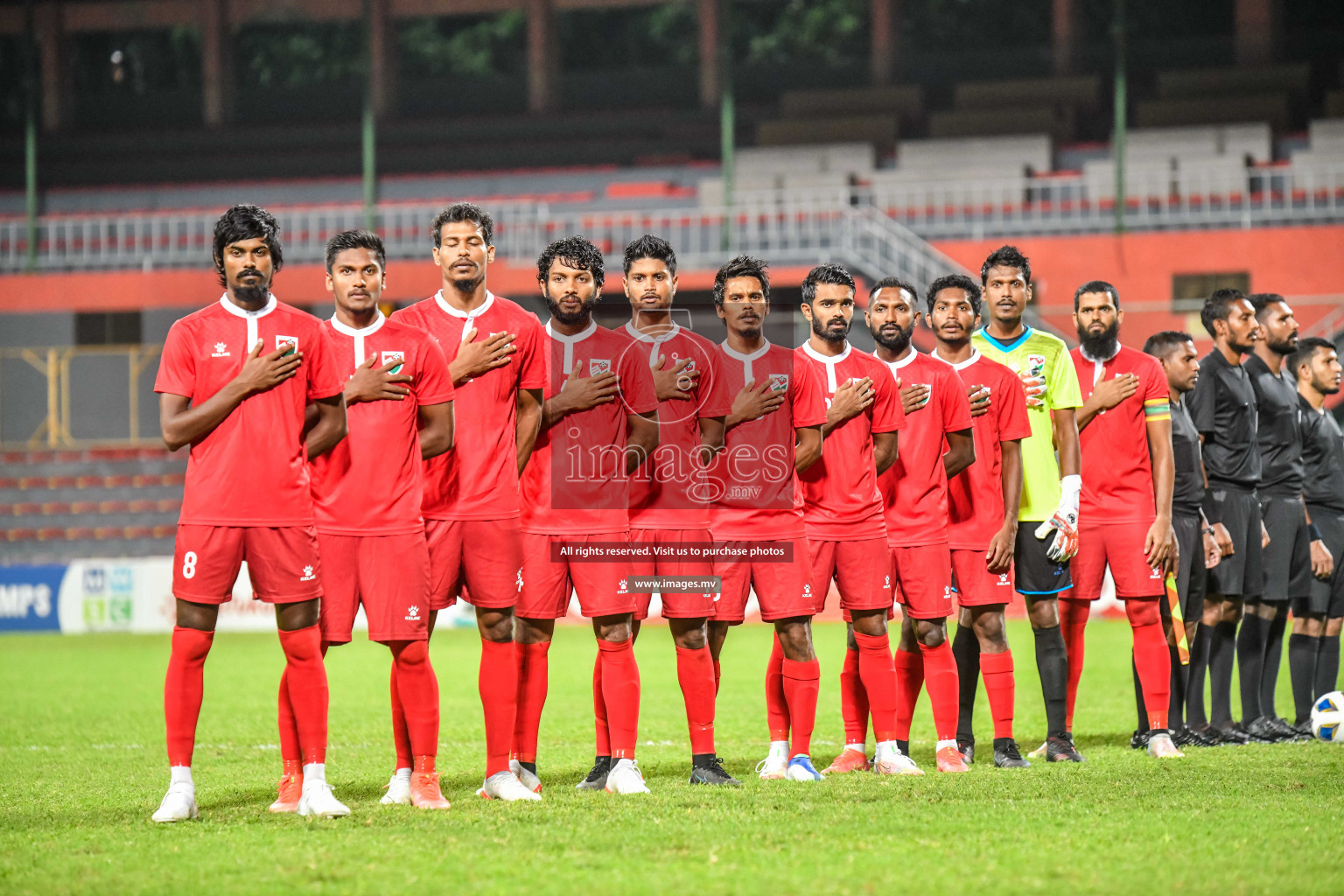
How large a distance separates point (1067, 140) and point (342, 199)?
16.0 m

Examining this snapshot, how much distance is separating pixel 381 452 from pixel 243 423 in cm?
57

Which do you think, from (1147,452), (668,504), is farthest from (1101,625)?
(668,504)

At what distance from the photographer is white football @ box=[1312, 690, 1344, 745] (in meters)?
8.22

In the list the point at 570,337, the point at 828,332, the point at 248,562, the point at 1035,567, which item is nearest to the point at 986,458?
the point at 1035,567

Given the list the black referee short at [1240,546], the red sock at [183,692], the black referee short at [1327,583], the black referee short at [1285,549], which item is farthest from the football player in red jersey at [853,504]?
the black referee short at [1327,583]

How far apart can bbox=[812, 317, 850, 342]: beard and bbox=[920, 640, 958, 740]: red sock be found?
1617 mm

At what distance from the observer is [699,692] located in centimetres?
655

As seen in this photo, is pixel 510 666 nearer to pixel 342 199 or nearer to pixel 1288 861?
pixel 1288 861

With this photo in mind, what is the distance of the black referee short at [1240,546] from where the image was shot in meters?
8.52

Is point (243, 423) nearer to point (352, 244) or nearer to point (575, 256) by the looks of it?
point (352, 244)

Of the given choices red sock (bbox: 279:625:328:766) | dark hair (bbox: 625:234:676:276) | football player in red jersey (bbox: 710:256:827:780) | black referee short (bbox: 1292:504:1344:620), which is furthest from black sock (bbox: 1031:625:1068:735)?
red sock (bbox: 279:625:328:766)

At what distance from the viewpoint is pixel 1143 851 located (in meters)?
5.04

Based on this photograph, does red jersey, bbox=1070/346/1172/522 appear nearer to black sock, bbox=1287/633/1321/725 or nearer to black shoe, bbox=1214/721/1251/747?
black shoe, bbox=1214/721/1251/747

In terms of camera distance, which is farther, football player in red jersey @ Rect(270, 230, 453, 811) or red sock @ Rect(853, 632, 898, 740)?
red sock @ Rect(853, 632, 898, 740)
